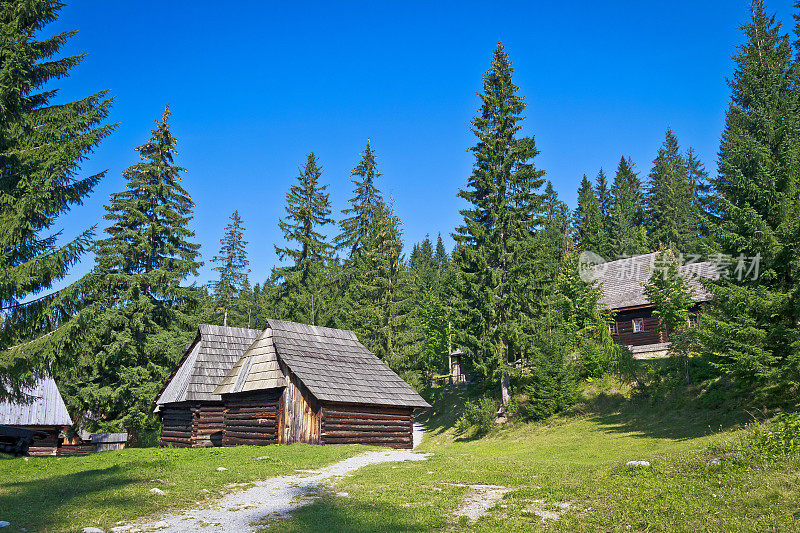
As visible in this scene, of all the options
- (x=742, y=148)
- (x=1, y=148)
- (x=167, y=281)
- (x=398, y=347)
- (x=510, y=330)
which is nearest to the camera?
(x=1, y=148)

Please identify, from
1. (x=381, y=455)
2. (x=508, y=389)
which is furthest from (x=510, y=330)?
(x=381, y=455)

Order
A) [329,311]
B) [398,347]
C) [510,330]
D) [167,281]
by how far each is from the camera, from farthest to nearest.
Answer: [329,311] → [398,347] → [167,281] → [510,330]

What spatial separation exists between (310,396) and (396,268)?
2033 cm

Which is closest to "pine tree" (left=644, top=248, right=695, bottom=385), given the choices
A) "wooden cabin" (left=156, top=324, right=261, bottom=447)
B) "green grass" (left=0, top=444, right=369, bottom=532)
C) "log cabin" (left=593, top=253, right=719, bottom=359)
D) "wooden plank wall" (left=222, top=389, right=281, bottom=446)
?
"log cabin" (left=593, top=253, right=719, bottom=359)

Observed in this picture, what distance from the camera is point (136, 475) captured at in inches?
537

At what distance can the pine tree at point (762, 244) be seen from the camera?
1766 centimetres

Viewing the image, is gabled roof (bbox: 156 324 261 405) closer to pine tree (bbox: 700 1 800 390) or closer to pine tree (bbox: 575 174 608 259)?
pine tree (bbox: 700 1 800 390)

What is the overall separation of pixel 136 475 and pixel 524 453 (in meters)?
14.5

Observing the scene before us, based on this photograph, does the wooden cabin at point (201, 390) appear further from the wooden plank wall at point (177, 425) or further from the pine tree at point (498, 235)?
the pine tree at point (498, 235)

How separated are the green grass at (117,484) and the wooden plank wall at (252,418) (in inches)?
181

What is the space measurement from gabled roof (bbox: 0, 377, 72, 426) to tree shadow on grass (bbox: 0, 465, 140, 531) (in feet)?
49.8

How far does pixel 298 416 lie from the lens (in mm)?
23875

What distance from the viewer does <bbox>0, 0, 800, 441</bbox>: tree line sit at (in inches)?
622

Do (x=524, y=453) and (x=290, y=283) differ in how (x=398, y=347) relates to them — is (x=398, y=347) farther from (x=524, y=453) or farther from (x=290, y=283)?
(x=524, y=453)
